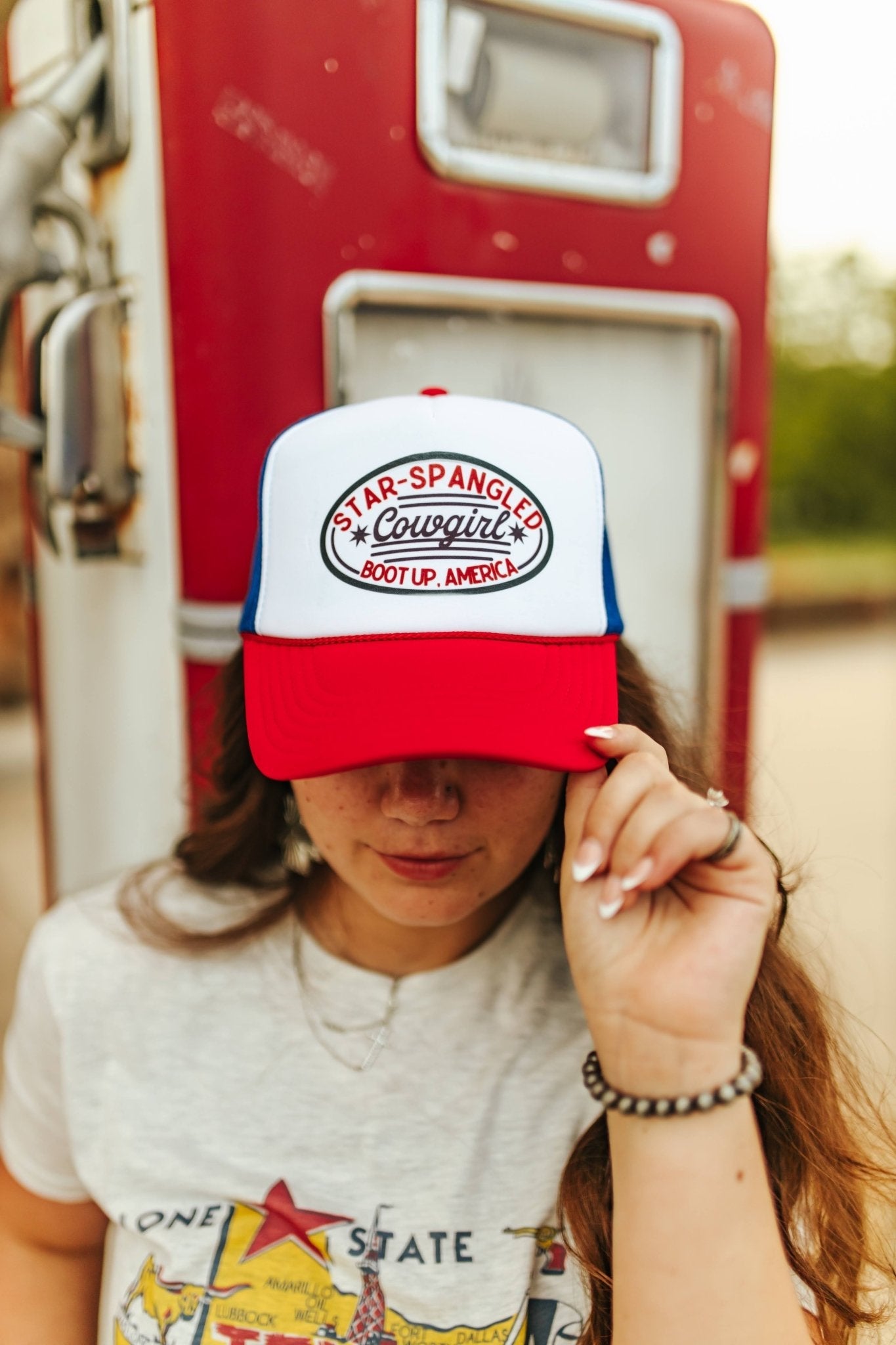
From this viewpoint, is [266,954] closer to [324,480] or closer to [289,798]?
[289,798]

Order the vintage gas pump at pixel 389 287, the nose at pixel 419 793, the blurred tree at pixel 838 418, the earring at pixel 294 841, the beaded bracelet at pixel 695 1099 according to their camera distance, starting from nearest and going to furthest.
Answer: the beaded bracelet at pixel 695 1099
the nose at pixel 419 793
the earring at pixel 294 841
the vintage gas pump at pixel 389 287
the blurred tree at pixel 838 418

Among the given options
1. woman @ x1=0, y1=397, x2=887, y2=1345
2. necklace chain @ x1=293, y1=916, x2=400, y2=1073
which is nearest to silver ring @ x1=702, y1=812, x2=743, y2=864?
woman @ x1=0, y1=397, x2=887, y2=1345

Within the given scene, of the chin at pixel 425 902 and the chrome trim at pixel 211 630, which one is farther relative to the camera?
the chrome trim at pixel 211 630

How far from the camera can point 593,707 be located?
108 cm

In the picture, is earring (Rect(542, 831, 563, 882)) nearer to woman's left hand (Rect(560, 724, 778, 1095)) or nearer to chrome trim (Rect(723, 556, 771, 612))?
woman's left hand (Rect(560, 724, 778, 1095))

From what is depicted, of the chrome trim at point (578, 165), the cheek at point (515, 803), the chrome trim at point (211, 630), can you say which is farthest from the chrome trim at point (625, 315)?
the cheek at point (515, 803)

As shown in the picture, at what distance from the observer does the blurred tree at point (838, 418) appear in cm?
1512

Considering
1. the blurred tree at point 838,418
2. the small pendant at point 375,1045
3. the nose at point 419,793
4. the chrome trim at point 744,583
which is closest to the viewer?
the nose at point 419,793

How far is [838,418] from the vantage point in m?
15.2

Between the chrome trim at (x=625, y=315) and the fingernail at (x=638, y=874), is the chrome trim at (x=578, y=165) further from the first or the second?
the fingernail at (x=638, y=874)

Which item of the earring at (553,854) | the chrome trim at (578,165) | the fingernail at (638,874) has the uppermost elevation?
the chrome trim at (578,165)

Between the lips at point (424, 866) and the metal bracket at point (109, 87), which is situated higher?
the metal bracket at point (109, 87)

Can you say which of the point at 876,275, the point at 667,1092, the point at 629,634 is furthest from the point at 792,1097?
the point at 876,275

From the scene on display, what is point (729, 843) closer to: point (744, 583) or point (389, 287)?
point (389, 287)
